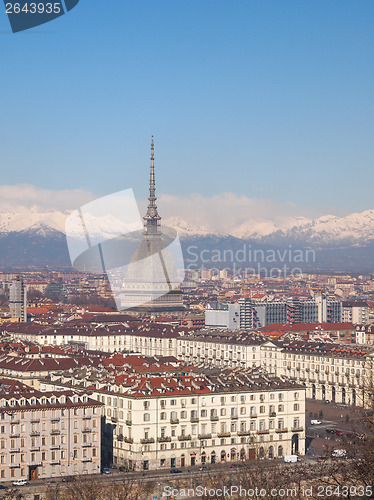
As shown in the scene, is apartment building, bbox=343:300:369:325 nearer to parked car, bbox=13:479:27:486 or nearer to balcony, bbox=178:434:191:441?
balcony, bbox=178:434:191:441

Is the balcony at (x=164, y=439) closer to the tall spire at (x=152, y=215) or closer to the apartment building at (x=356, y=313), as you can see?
the apartment building at (x=356, y=313)

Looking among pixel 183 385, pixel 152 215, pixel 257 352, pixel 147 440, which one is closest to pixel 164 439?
pixel 147 440

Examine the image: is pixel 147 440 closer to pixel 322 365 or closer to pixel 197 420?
pixel 197 420

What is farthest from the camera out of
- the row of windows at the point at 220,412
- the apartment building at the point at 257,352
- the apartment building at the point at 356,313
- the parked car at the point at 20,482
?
the apartment building at the point at 356,313

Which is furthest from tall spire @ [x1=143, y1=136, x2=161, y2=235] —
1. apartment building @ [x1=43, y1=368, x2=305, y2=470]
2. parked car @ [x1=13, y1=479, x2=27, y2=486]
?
parked car @ [x1=13, y1=479, x2=27, y2=486]

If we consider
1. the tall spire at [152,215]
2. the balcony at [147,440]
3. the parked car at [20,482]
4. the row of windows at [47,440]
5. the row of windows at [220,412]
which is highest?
the tall spire at [152,215]

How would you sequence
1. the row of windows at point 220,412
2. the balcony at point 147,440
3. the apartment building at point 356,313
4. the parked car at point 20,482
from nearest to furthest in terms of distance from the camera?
1. the parked car at point 20,482
2. the balcony at point 147,440
3. the row of windows at point 220,412
4. the apartment building at point 356,313

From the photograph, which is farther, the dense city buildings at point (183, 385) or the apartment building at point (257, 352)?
the apartment building at point (257, 352)

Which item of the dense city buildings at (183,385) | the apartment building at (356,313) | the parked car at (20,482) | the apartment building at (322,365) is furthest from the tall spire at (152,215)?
the parked car at (20,482)
